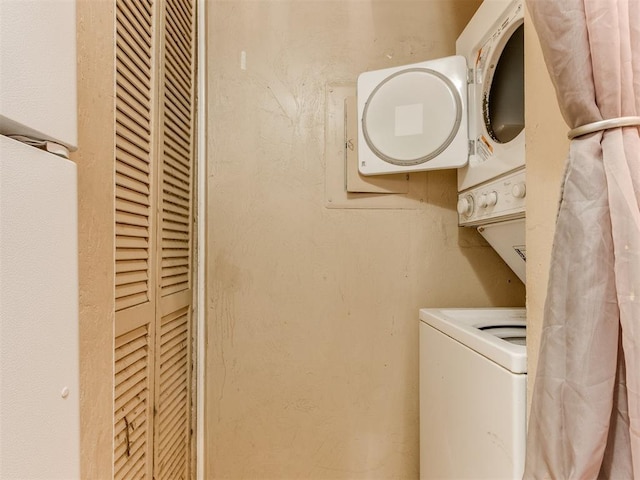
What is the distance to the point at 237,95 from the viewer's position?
5.22 feet

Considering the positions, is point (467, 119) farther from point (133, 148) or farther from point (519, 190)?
point (133, 148)

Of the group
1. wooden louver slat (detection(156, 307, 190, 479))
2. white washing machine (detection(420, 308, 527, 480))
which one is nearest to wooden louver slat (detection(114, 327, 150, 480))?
wooden louver slat (detection(156, 307, 190, 479))

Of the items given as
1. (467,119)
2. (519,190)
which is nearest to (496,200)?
(519,190)

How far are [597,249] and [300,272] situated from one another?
112cm

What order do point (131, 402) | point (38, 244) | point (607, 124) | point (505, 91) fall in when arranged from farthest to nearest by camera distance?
point (505, 91)
point (131, 402)
point (607, 124)
point (38, 244)

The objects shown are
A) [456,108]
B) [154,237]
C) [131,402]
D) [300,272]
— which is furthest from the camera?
[300,272]

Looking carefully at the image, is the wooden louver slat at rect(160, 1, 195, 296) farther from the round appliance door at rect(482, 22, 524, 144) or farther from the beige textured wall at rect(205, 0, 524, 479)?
the round appliance door at rect(482, 22, 524, 144)

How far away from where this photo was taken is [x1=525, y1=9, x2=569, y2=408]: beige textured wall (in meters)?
0.75

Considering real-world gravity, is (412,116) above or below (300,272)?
above

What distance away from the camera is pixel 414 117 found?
146cm

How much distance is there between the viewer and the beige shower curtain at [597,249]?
61 cm

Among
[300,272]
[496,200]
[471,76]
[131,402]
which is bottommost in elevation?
[131,402]

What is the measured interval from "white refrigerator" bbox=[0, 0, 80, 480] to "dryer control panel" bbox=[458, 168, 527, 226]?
0.94 meters

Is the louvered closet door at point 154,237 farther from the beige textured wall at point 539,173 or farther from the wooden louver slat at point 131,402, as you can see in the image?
the beige textured wall at point 539,173
